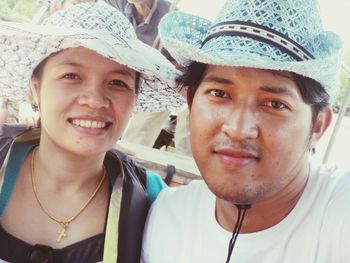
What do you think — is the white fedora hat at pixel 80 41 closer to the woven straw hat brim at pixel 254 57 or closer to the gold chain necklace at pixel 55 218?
the woven straw hat brim at pixel 254 57

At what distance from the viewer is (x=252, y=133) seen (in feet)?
4.16

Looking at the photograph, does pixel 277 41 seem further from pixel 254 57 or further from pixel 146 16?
pixel 146 16

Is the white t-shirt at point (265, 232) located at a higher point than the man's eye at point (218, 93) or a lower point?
lower

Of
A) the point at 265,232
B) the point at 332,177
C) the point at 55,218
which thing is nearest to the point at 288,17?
the point at 332,177

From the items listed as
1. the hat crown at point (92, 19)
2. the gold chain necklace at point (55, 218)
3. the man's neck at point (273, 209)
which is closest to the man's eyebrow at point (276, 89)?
the man's neck at point (273, 209)

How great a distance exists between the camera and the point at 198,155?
4.63ft

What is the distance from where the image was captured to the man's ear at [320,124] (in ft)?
4.71

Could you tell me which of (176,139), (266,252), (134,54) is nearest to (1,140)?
(134,54)

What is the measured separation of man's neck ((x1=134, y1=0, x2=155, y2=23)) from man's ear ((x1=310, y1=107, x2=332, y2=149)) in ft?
7.68

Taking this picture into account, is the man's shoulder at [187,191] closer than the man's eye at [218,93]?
No

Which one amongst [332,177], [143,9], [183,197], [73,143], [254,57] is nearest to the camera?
[254,57]

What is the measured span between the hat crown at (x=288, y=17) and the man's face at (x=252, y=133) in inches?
5.1

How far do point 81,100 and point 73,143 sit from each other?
170 millimetres

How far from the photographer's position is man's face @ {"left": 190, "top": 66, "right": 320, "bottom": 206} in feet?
4.22
